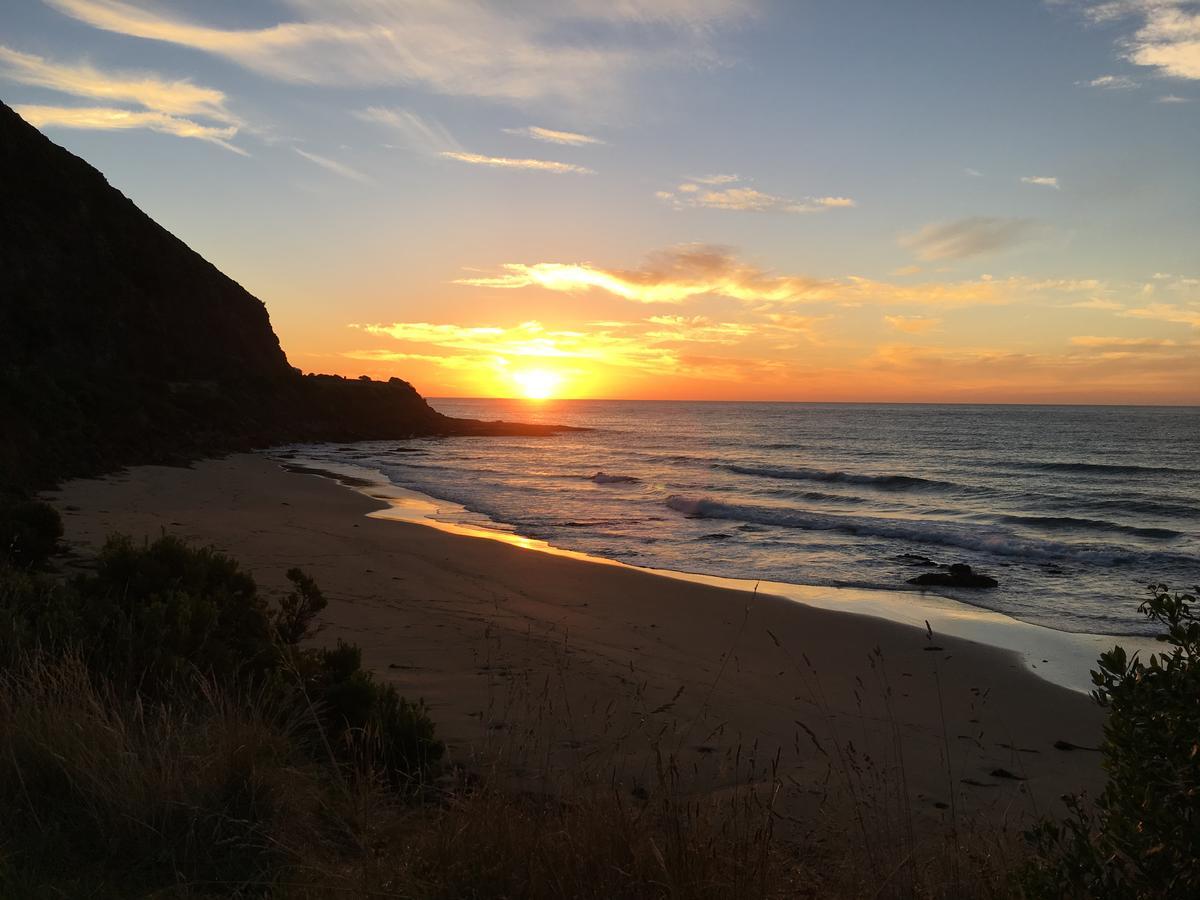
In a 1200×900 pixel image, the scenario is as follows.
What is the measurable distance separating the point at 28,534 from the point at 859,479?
31.7 meters

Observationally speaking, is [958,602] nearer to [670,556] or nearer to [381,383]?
[670,556]

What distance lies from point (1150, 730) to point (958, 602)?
36.9 feet

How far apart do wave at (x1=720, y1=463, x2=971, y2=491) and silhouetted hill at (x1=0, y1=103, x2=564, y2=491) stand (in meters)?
25.6

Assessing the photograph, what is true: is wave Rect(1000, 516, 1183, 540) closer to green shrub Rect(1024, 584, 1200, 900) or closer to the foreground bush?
green shrub Rect(1024, 584, 1200, 900)

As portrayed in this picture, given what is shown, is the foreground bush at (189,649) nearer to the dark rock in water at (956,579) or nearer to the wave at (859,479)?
the dark rock in water at (956,579)

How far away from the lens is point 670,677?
303 inches

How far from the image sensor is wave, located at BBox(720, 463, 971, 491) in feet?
106

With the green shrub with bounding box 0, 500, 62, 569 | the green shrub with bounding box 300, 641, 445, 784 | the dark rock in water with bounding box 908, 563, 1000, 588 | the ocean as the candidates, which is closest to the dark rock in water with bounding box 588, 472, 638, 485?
the ocean

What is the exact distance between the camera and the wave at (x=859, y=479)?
1275 inches

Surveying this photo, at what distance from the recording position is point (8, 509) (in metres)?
8.43

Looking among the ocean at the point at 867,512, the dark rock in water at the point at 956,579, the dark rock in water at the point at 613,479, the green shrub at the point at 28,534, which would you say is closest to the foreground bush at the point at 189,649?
the green shrub at the point at 28,534

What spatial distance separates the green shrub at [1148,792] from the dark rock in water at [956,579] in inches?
478

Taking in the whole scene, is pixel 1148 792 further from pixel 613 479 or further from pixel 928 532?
pixel 613 479

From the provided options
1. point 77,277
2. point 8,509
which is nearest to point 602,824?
point 8,509
